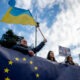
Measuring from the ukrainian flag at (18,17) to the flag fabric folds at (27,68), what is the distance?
119 centimetres

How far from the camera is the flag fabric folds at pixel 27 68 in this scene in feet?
26.7

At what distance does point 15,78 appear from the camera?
816cm

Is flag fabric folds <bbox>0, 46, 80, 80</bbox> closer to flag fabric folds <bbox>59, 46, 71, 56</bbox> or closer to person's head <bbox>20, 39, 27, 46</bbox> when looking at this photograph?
person's head <bbox>20, 39, 27, 46</bbox>

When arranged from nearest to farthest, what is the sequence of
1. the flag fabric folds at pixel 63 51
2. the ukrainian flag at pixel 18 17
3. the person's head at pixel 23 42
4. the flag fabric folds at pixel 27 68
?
the flag fabric folds at pixel 27 68
the person's head at pixel 23 42
the ukrainian flag at pixel 18 17
the flag fabric folds at pixel 63 51

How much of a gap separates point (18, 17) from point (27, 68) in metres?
1.94

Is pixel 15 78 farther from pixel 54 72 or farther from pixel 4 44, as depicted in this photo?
pixel 54 72

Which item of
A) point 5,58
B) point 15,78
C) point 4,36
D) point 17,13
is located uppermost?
point 17,13

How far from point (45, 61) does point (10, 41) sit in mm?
1647

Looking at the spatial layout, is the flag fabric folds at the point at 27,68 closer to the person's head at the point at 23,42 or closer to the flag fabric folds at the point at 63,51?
the person's head at the point at 23,42

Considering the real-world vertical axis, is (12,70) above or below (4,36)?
below

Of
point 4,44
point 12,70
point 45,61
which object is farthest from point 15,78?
point 45,61

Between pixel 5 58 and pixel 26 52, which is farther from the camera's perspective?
pixel 26 52

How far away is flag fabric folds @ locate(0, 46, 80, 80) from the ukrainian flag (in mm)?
1191

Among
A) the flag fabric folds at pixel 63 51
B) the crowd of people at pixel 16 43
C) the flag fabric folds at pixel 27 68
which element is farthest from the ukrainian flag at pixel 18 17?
the flag fabric folds at pixel 63 51
